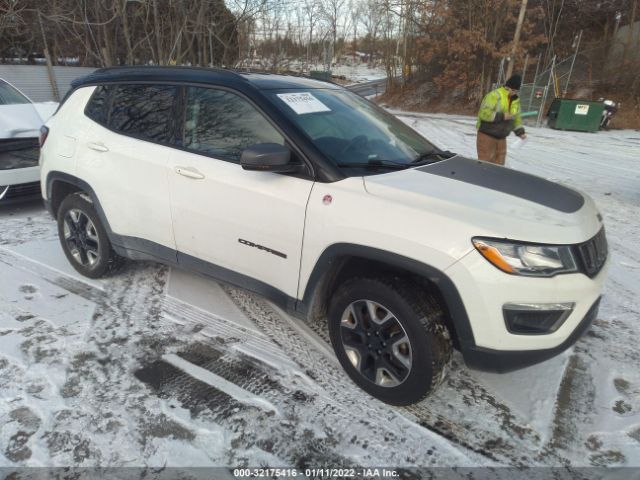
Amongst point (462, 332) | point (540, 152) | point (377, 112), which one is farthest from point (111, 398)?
point (540, 152)

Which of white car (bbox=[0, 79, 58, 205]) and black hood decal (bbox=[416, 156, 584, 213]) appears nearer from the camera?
black hood decal (bbox=[416, 156, 584, 213])

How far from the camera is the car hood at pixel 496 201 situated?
6.75ft

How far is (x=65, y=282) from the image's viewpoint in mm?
3709

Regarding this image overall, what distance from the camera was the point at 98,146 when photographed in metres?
3.39

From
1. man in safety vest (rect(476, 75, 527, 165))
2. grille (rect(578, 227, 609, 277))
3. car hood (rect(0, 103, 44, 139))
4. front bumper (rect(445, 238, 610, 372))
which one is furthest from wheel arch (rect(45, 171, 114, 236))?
man in safety vest (rect(476, 75, 527, 165))

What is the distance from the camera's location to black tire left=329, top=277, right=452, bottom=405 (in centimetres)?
218

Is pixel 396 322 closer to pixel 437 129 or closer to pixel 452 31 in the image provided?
pixel 437 129

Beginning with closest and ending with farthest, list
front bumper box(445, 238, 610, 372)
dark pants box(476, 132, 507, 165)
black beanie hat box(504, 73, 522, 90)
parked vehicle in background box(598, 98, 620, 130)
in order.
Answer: front bumper box(445, 238, 610, 372) → black beanie hat box(504, 73, 522, 90) → dark pants box(476, 132, 507, 165) → parked vehicle in background box(598, 98, 620, 130)

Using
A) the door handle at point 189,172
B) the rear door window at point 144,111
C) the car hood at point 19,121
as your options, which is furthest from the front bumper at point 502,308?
→ the car hood at point 19,121

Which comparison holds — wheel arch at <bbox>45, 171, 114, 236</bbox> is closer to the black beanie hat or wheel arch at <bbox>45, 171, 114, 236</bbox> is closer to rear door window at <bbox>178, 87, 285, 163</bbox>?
rear door window at <bbox>178, 87, 285, 163</bbox>

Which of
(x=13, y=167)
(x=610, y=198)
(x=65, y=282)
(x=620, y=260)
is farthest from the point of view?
(x=610, y=198)

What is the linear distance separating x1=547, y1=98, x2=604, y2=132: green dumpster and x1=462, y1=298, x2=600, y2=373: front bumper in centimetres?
1559

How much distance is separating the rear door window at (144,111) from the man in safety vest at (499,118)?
4.66 m

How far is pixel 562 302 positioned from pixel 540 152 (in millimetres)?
9877
